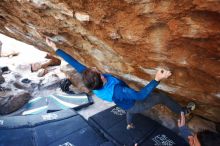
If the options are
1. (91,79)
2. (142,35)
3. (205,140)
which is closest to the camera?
(142,35)

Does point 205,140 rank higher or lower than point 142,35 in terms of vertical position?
lower

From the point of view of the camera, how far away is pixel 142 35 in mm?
2779

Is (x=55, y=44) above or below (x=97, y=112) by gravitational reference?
above

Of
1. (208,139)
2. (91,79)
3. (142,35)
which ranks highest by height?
(142,35)

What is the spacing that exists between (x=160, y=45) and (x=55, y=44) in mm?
2216

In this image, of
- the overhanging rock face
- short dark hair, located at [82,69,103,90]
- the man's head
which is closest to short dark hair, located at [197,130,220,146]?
the man's head

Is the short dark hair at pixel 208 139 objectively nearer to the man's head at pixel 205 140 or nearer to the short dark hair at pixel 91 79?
the man's head at pixel 205 140

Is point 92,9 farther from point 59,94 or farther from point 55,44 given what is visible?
point 59,94

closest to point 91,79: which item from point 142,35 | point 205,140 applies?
point 142,35

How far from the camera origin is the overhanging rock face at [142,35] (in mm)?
2262

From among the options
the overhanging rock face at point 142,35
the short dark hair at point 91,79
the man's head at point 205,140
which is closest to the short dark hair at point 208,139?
the man's head at point 205,140

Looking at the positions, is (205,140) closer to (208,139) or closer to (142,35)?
(208,139)

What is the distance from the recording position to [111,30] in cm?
302

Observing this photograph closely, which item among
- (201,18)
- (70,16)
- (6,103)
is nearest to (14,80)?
(6,103)
